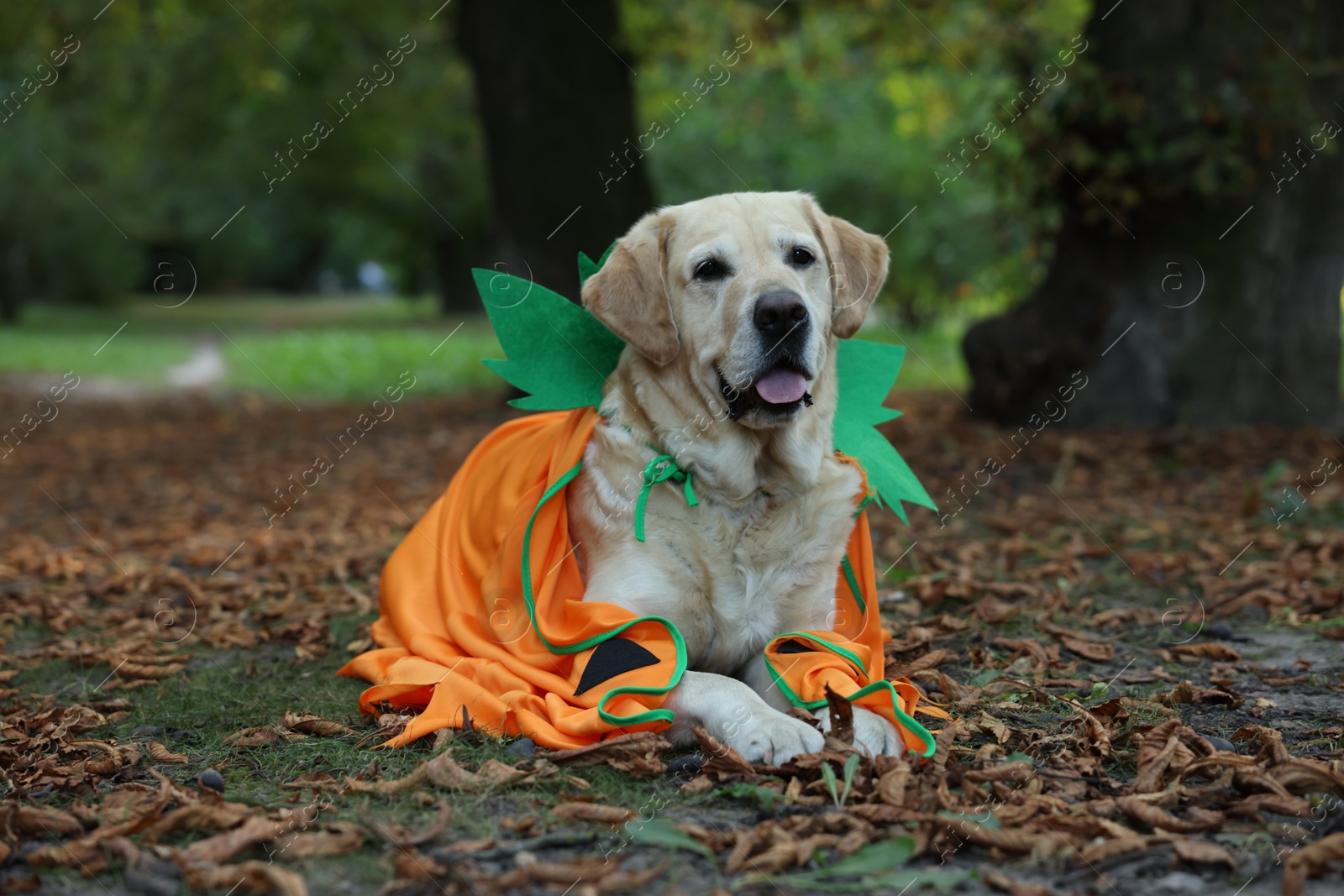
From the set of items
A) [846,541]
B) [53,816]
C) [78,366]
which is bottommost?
[846,541]

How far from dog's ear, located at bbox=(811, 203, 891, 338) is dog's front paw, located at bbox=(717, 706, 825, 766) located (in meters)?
1.35

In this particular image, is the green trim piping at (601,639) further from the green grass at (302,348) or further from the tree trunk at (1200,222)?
the green grass at (302,348)

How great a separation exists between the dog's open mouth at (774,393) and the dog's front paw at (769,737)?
2.95 ft

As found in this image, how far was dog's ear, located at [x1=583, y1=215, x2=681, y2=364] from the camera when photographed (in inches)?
135

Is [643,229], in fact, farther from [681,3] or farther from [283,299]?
[283,299]

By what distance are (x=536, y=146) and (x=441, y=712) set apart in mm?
7675

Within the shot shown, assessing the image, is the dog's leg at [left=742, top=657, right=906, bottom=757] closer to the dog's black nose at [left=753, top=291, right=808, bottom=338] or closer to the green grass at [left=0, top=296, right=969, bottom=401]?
the dog's black nose at [left=753, top=291, right=808, bottom=338]

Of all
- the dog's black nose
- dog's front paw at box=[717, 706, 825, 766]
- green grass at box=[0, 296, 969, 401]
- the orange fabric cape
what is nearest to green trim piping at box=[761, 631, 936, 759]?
the orange fabric cape

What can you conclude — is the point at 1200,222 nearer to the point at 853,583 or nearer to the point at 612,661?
the point at 853,583

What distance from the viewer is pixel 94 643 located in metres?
4.45

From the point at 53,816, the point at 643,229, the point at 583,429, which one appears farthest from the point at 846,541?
the point at 53,816

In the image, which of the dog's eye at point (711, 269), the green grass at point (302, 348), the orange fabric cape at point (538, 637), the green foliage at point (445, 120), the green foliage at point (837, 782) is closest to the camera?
the green foliage at point (837, 782)

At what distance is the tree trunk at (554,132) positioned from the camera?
1007cm

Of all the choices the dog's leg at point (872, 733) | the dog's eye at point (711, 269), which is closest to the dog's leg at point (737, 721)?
the dog's leg at point (872, 733)
